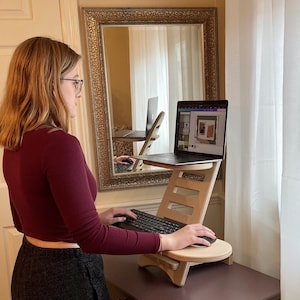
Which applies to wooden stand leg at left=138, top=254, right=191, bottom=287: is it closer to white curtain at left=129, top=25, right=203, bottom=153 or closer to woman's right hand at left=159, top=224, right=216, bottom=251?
woman's right hand at left=159, top=224, right=216, bottom=251

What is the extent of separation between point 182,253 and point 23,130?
1.78 ft

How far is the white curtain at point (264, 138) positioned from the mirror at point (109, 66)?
325mm

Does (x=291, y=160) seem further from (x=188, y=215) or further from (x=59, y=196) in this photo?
(x=59, y=196)

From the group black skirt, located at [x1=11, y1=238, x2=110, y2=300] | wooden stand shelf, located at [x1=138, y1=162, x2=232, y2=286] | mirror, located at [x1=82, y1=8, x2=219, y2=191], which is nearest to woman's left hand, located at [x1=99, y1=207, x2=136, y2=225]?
wooden stand shelf, located at [x1=138, y1=162, x2=232, y2=286]

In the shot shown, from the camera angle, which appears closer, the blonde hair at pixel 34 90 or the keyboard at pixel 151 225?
the blonde hair at pixel 34 90

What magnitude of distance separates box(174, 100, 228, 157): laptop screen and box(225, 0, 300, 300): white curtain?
0.16 m

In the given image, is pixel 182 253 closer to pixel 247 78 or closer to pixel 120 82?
pixel 247 78

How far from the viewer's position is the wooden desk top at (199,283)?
1.32 meters

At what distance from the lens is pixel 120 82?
1.81 meters

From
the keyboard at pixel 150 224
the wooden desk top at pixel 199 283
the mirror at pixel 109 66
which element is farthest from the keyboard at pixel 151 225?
the mirror at pixel 109 66

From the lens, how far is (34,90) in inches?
40.0

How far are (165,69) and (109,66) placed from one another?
0.87 ft

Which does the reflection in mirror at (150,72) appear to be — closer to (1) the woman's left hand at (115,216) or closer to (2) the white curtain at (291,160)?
(1) the woman's left hand at (115,216)

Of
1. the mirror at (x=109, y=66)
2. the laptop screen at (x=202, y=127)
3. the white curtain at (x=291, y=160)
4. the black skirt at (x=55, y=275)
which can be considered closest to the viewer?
the black skirt at (x=55, y=275)
